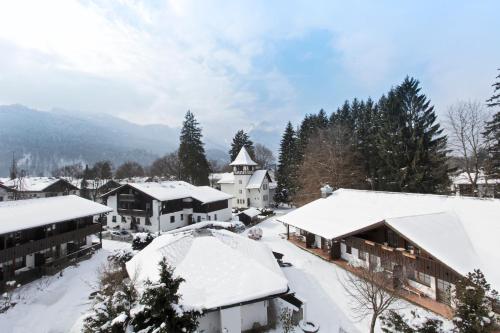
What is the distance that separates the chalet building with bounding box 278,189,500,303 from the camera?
58.3 ft

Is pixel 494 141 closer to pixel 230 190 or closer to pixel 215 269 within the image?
pixel 215 269

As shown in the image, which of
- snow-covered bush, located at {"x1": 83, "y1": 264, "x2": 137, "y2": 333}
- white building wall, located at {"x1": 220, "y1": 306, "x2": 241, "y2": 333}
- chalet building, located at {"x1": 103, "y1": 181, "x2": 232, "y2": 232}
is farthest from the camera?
chalet building, located at {"x1": 103, "y1": 181, "x2": 232, "y2": 232}

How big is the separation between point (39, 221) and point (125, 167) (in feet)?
362

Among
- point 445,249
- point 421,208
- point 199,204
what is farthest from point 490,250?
point 199,204

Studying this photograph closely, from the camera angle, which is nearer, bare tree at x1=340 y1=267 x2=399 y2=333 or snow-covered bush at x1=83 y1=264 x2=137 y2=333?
snow-covered bush at x1=83 y1=264 x2=137 y2=333

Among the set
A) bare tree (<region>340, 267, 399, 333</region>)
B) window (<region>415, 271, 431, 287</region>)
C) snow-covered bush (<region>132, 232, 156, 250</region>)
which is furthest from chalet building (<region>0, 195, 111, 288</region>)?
window (<region>415, 271, 431, 287</region>)

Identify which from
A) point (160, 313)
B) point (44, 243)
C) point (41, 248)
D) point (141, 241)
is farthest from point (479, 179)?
point (41, 248)

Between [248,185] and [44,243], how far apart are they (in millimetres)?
45312

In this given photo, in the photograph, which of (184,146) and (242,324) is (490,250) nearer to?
(242,324)

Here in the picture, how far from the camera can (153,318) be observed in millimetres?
11078

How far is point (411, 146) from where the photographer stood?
39.2 meters

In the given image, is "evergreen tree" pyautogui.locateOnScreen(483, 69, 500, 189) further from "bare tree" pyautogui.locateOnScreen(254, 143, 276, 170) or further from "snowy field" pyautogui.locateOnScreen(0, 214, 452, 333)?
"bare tree" pyautogui.locateOnScreen(254, 143, 276, 170)

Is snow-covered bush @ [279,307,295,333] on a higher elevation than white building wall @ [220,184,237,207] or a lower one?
lower

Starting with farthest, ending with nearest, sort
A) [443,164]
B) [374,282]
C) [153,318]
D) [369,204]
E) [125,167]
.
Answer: [125,167] < [443,164] < [369,204] < [374,282] < [153,318]
